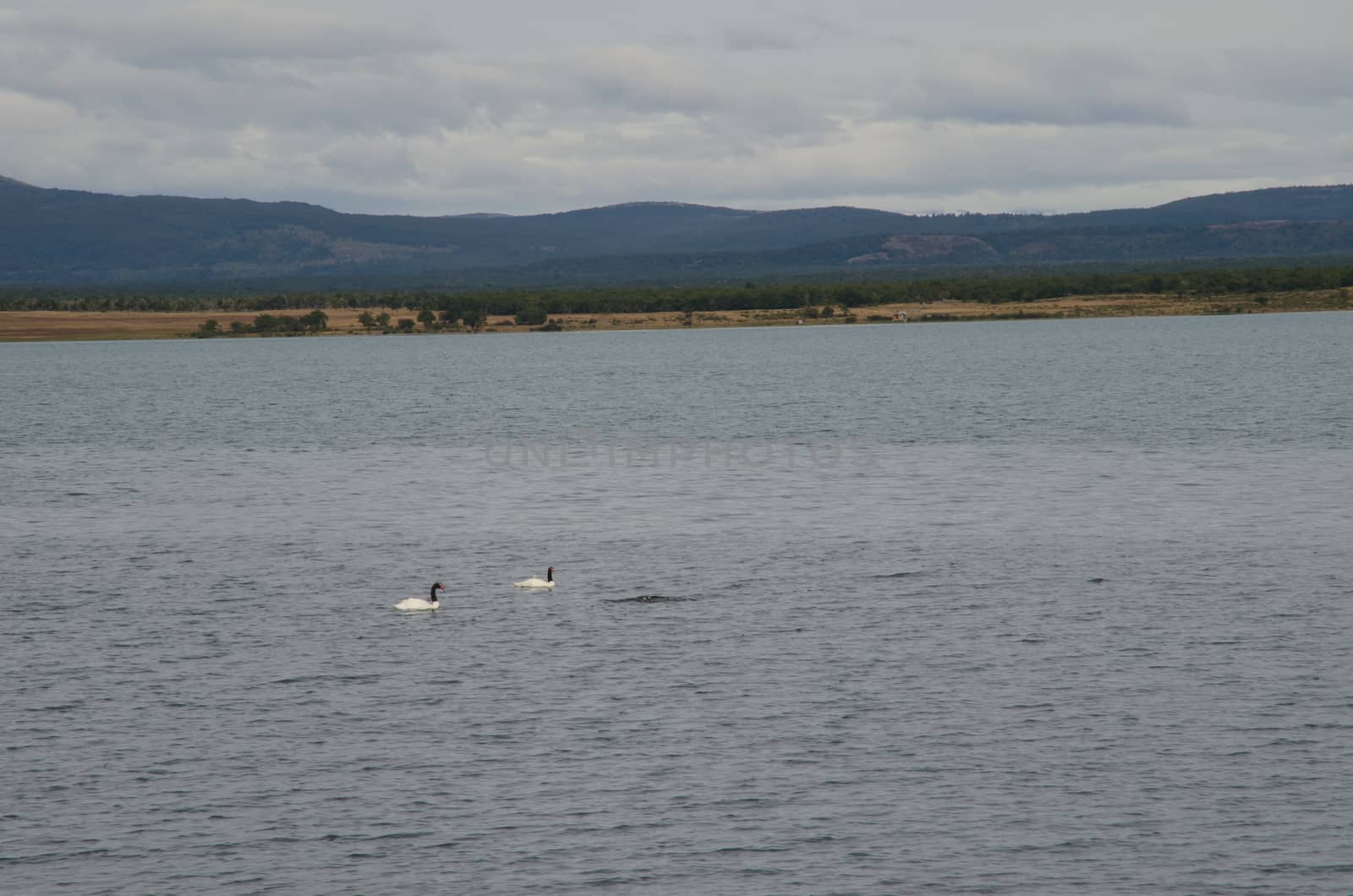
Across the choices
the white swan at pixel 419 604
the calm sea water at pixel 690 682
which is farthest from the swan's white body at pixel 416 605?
the calm sea water at pixel 690 682

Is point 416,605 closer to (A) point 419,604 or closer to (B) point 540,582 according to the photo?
(A) point 419,604

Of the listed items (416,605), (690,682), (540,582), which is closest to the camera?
(690,682)

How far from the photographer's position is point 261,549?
61.5 metres

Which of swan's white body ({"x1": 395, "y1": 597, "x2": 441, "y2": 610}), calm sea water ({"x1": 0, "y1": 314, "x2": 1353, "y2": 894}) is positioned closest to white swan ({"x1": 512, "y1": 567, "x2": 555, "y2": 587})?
calm sea water ({"x1": 0, "y1": 314, "x2": 1353, "y2": 894})

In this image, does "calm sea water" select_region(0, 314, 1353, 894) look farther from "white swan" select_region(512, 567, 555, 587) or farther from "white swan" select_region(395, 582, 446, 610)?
"white swan" select_region(395, 582, 446, 610)

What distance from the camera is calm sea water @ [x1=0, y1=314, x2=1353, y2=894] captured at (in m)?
29.5

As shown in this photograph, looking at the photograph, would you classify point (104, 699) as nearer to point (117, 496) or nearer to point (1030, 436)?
point (117, 496)

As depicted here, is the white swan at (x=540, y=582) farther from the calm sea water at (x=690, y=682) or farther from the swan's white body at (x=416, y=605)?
the swan's white body at (x=416, y=605)

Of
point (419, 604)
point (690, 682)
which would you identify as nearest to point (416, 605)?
point (419, 604)

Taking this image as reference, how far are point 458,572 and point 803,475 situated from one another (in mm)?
30433

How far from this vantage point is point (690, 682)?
40.1m

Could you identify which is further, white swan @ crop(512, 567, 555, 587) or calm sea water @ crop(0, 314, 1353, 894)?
white swan @ crop(512, 567, 555, 587)

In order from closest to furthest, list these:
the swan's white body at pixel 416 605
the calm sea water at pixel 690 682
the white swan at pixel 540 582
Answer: the calm sea water at pixel 690 682 < the swan's white body at pixel 416 605 < the white swan at pixel 540 582

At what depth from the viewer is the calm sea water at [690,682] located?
29500 mm
